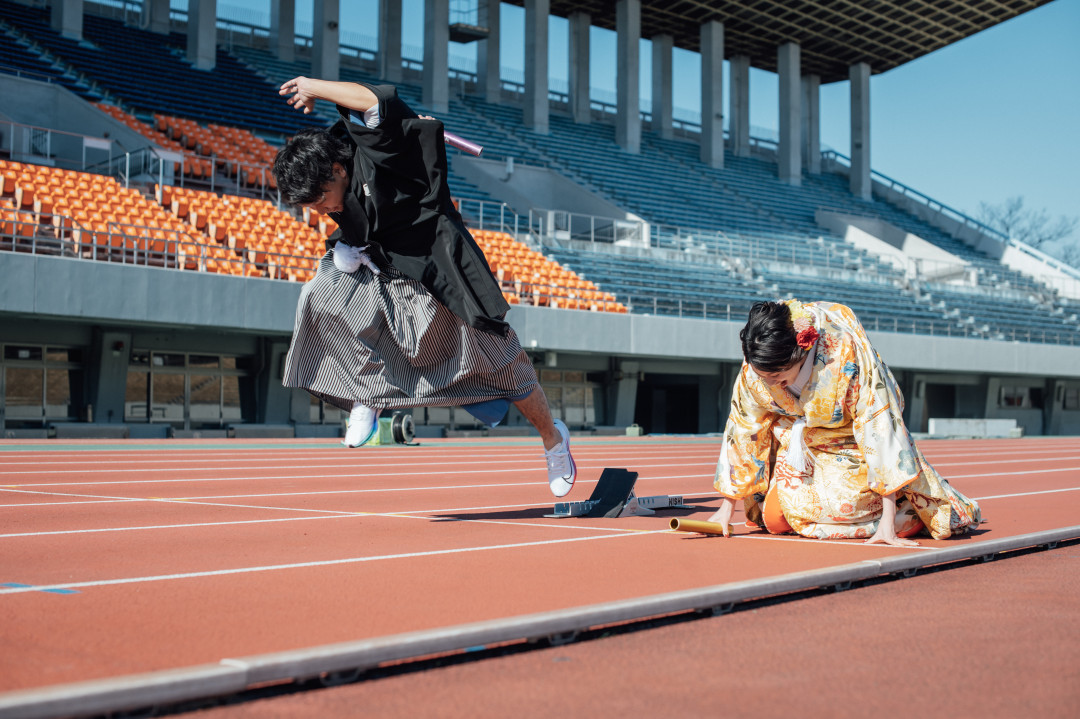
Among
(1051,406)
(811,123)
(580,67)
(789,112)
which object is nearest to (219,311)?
(580,67)

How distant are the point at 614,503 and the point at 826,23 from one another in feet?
125

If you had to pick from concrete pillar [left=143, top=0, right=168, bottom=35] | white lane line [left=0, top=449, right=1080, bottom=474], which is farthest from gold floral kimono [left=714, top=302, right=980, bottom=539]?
concrete pillar [left=143, top=0, right=168, bottom=35]

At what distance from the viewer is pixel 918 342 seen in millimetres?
29781

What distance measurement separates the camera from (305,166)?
4812 millimetres

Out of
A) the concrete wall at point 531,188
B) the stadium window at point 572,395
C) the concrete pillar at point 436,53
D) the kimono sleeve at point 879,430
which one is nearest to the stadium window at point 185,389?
the stadium window at point 572,395

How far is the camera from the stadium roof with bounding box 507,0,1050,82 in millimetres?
38469

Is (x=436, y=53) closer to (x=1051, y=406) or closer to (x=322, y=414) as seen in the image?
(x=322, y=414)

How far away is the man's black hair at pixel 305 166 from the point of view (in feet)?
15.8

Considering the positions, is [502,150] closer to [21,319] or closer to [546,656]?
[21,319]

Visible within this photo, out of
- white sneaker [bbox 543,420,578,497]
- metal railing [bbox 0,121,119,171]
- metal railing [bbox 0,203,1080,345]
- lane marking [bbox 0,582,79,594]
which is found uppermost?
metal railing [bbox 0,121,119,171]

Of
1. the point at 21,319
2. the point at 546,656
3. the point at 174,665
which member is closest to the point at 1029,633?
the point at 546,656

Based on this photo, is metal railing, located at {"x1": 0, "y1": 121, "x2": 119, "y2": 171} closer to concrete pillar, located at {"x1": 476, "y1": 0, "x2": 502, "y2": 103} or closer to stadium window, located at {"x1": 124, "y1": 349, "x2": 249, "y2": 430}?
stadium window, located at {"x1": 124, "y1": 349, "x2": 249, "y2": 430}

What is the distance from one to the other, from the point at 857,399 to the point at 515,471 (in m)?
6.89

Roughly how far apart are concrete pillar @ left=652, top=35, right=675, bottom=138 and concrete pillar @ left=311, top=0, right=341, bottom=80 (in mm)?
14675
